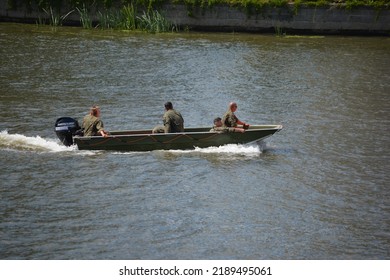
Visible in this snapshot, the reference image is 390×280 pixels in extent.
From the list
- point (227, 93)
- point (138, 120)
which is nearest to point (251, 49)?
point (227, 93)

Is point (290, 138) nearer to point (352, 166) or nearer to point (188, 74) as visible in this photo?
point (352, 166)

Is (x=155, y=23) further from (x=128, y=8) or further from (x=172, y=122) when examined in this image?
(x=172, y=122)

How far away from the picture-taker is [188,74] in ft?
121

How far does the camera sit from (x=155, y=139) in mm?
24359

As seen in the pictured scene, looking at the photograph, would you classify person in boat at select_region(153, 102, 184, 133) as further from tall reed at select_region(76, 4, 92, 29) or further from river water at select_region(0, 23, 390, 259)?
tall reed at select_region(76, 4, 92, 29)

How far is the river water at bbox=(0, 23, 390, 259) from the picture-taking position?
17953 millimetres

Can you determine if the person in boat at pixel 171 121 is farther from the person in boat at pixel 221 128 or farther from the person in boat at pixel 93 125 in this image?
the person in boat at pixel 93 125

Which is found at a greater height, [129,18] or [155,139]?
[129,18]

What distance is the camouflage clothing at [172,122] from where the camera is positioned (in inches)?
963

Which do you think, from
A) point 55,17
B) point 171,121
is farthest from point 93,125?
point 55,17

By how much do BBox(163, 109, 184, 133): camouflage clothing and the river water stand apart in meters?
0.78

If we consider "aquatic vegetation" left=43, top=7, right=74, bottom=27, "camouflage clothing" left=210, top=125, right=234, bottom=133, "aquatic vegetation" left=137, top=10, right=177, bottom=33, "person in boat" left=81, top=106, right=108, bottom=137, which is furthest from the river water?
"aquatic vegetation" left=43, top=7, right=74, bottom=27

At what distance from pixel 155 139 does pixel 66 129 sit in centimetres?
279

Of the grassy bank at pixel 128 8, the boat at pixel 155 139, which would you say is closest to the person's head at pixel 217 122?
the boat at pixel 155 139
